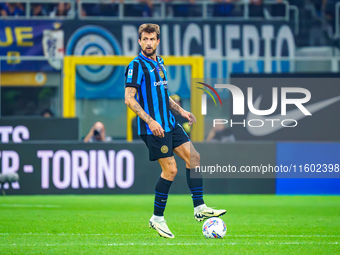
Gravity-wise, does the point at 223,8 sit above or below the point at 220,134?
above

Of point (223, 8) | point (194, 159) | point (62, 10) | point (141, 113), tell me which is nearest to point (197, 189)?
point (194, 159)

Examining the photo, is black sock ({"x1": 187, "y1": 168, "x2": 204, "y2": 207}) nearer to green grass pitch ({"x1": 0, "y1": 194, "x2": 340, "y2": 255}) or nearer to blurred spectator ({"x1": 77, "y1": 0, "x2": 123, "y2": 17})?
green grass pitch ({"x1": 0, "y1": 194, "x2": 340, "y2": 255})

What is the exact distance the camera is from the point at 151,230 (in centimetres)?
712

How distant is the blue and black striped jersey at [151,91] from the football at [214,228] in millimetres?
952

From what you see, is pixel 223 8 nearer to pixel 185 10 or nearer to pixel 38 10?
pixel 185 10

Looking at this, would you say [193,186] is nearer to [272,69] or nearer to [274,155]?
[274,155]

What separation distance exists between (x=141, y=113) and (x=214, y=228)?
1.27 m

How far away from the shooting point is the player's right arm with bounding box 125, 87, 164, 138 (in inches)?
245

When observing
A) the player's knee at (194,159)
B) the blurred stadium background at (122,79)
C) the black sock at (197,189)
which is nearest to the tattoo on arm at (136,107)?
the player's knee at (194,159)

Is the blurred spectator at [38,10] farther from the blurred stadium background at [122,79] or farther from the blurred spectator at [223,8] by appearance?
the blurred spectator at [223,8]

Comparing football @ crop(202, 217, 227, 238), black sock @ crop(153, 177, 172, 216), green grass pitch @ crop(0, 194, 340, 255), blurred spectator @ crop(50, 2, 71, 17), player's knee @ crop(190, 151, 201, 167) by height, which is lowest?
green grass pitch @ crop(0, 194, 340, 255)

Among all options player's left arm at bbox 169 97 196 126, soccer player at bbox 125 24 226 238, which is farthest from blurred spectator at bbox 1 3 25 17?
soccer player at bbox 125 24 226 238

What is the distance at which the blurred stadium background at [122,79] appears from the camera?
40.5 ft

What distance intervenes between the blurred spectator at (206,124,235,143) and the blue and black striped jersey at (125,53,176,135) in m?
6.66
